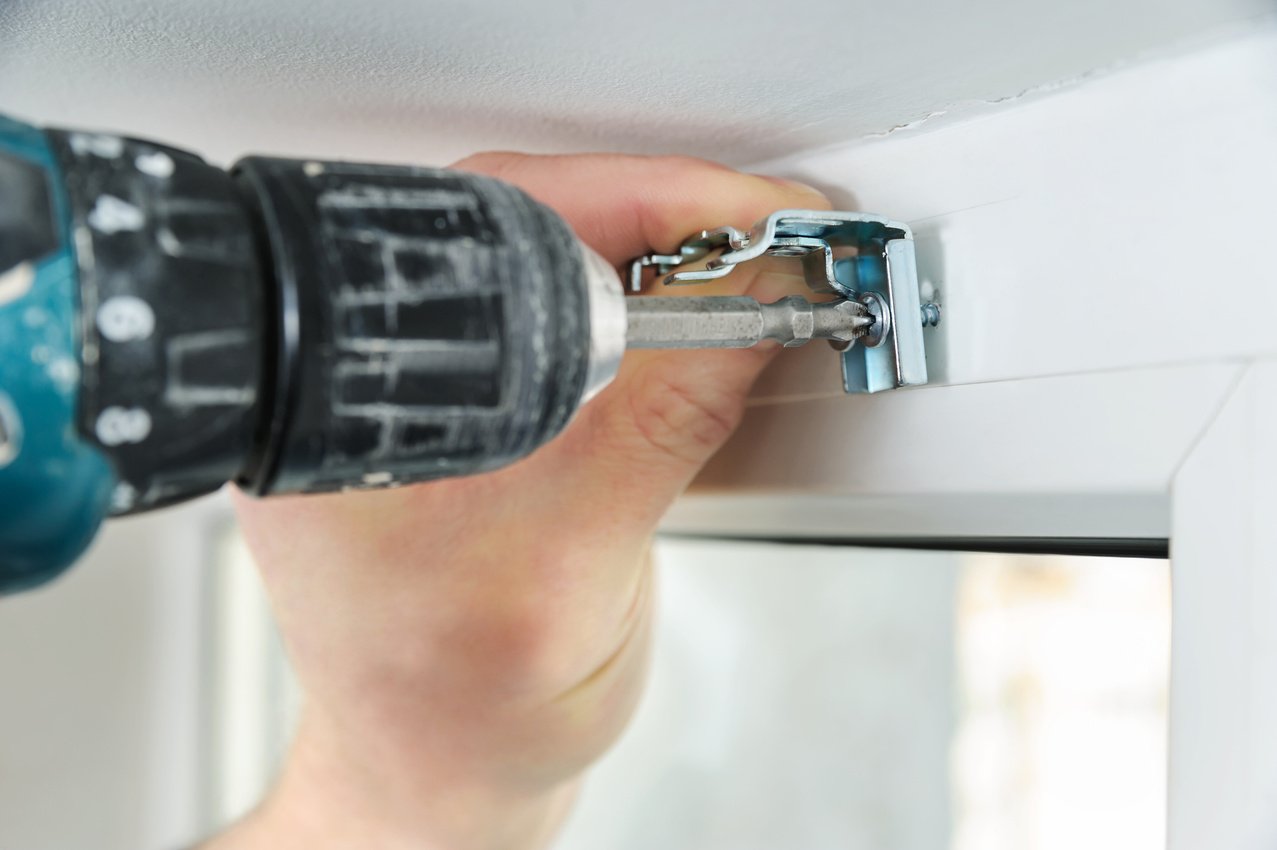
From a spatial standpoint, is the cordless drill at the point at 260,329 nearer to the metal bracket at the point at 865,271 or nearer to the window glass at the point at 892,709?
the metal bracket at the point at 865,271

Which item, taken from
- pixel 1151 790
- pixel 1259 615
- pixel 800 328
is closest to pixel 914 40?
pixel 800 328

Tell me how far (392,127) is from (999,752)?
1.34 m

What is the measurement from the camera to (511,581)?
1.79 ft

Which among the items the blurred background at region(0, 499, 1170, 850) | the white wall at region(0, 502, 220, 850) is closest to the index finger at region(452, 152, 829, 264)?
the blurred background at region(0, 499, 1170, 850)

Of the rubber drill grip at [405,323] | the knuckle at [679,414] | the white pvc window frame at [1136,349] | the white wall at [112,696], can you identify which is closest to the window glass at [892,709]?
the white wall at [112,696]

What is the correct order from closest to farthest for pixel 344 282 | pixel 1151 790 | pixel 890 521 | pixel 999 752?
pixel 344 282 < pixel 890 521 < pixel 1151 790 < pixel 999 752

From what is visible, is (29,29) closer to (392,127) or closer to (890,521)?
(392,127)

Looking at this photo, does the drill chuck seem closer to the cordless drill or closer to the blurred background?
the cordless drill

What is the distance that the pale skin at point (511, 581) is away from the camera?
1.47 ft

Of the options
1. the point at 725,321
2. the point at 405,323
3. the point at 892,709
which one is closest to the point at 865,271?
the point at 725,321

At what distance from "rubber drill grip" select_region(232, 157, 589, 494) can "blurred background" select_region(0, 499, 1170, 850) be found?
109cm

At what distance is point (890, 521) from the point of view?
51 centimetres

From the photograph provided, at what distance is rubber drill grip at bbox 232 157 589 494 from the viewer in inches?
10.3

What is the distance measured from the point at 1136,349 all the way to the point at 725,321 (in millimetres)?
128
